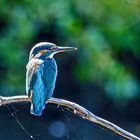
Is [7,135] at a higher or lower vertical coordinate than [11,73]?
lower

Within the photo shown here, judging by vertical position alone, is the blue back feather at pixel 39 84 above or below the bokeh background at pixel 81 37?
above

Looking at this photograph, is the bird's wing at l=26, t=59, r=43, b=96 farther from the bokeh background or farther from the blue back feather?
the bokeh background

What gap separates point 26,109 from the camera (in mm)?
3506

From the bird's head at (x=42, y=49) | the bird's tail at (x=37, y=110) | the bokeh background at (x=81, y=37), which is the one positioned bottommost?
the bokeh background at (x=81, y=37)

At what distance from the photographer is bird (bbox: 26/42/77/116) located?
1.04 meters

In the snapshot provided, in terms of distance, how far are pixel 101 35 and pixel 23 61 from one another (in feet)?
1.35

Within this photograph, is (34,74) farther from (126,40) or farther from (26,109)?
(26,109)

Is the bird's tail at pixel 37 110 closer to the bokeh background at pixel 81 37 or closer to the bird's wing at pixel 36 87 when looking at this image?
the bird's wing at pixel 36 87

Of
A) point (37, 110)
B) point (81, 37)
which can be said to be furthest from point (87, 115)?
point (81, 37)

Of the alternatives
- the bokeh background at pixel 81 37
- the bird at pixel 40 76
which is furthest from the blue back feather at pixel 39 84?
the bokeh background at pixel 81 37

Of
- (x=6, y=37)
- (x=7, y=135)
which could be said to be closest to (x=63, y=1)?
(x=6, y=37)

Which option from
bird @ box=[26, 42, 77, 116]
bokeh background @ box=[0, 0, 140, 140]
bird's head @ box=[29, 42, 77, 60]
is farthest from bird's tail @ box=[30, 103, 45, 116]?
bokeh background @ box=[0, 0, 140, 140]

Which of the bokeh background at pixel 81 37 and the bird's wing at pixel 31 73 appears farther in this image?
the bokeh background at pixel 81 37

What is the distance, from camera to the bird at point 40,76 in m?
1.04
